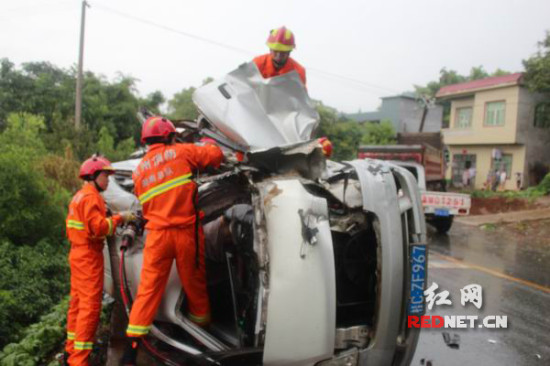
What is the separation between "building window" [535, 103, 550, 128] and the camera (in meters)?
21.8

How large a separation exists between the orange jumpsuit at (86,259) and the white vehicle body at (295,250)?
200mm

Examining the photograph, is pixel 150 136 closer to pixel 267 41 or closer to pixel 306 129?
pixel 306 129

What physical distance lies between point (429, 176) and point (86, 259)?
10.9m

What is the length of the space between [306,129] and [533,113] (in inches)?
940

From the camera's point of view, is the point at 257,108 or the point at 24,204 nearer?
the point at 257,108

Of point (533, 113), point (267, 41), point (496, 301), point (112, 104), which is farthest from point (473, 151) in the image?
point (267, 41)

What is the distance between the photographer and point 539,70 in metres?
19.3

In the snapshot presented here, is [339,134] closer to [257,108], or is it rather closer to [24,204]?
[24,204]

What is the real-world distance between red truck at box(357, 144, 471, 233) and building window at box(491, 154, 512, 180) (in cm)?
1178

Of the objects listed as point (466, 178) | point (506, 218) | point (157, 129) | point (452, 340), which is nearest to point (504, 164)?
point (466, 178)

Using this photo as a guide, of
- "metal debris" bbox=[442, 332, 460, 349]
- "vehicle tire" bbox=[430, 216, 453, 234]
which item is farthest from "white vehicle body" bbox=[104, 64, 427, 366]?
"vehicle tire" bbox=[430, 216, 453, 234]

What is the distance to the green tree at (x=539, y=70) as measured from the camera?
19.1 metres

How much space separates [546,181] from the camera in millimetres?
19406

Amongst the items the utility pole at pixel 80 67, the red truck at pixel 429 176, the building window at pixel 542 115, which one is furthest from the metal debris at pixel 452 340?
the building window at pixel 542 115
